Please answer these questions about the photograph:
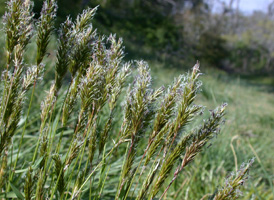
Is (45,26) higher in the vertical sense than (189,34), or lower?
lower

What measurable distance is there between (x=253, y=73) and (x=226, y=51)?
20.7 ft

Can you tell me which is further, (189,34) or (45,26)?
(189,34)

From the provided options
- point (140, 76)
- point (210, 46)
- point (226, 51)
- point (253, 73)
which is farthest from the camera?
point (253, 73)

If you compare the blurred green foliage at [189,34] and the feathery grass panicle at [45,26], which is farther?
the blurred green foliage at [189,34]

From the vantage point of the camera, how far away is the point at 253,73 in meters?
28.9

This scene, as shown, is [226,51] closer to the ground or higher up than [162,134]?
higher up

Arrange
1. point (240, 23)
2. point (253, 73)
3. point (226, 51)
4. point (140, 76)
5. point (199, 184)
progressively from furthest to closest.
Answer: point (240, 23) < point (253, 73) < point (226, 51) < point (199, 184) < point (140, 76)

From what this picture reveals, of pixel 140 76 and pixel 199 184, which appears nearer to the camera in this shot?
pixel 140 76

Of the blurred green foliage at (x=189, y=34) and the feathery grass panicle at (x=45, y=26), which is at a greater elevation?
the blurred green foliage at (x=189, y=34)

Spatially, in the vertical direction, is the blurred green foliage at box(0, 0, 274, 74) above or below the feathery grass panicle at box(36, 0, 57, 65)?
above

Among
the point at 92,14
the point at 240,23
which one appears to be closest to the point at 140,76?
the point at 92,14

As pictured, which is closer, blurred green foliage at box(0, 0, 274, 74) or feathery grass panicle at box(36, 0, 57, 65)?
feathery grass panicle at box(36, 0, 57, 65)

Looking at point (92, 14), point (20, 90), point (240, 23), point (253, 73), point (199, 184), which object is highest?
point (240, 23)

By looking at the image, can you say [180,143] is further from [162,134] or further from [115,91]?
[115,91]
